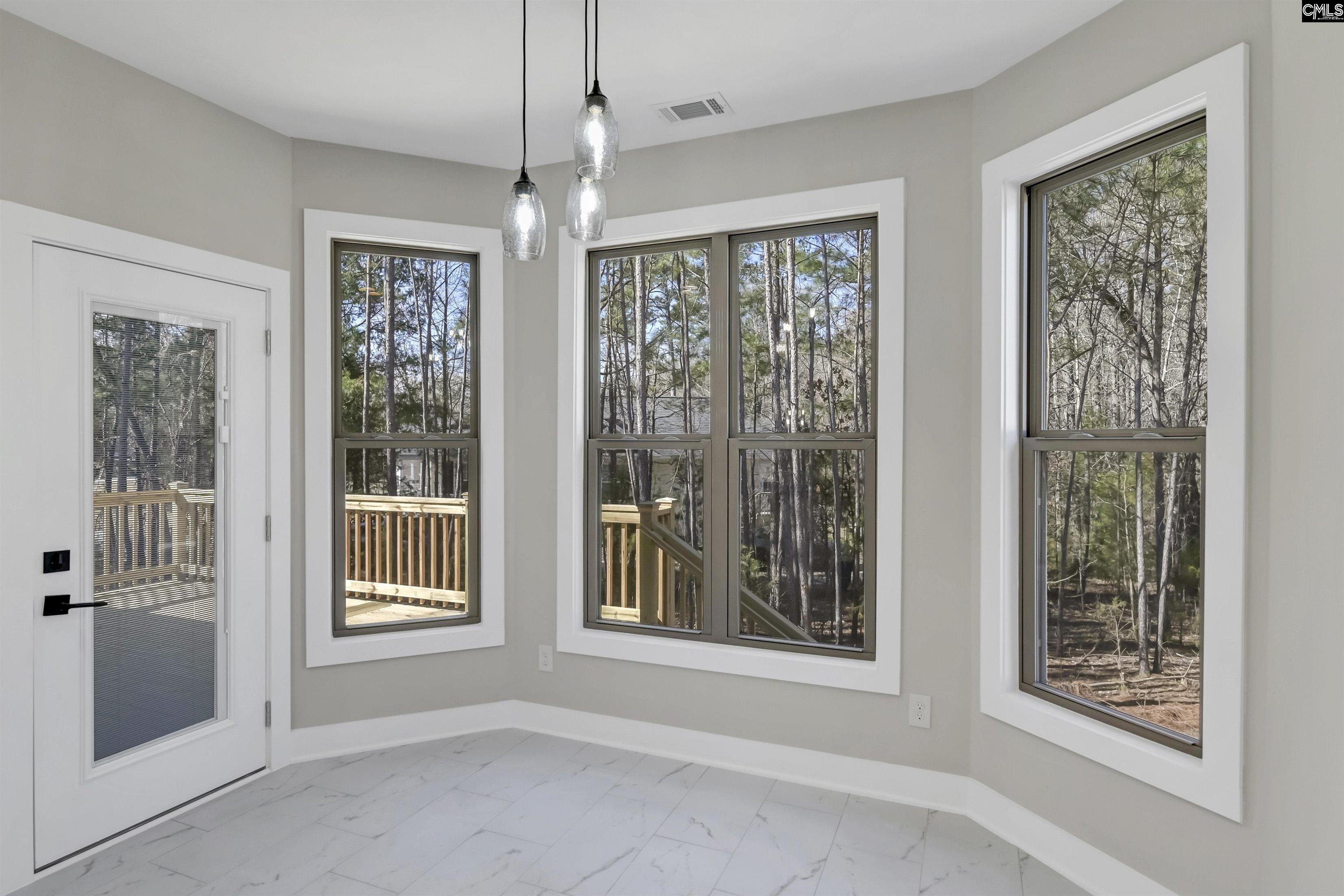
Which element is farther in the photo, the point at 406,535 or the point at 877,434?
the point at 406,535

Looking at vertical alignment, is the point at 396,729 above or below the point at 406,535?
below

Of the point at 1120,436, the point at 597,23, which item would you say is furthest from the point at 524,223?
the point at 1120,436

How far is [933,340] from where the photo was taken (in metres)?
2.92

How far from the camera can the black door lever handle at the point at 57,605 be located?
2.43 m

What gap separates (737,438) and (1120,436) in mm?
1501

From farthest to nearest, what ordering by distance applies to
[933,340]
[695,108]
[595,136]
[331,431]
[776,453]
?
[331,431], [776,453], [695,108], [933,340], [595,136]

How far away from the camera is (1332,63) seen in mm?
1702

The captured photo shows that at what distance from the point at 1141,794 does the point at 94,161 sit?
13.2 ft

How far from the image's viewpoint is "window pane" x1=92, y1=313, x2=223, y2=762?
2607 mm

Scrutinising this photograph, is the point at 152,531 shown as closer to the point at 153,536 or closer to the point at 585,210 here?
the point at 153,536

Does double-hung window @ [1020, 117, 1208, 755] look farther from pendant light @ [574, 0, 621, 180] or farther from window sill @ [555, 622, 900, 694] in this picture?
pendant light @ [574, 0, 621, 180]

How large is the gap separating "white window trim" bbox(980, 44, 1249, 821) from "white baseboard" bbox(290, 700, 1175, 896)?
332mm

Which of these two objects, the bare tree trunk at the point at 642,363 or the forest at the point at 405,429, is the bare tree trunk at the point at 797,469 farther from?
the forest at the point at 405,429

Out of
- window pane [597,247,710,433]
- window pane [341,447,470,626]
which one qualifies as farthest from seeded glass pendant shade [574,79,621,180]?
window pane [341,447,470,626]
